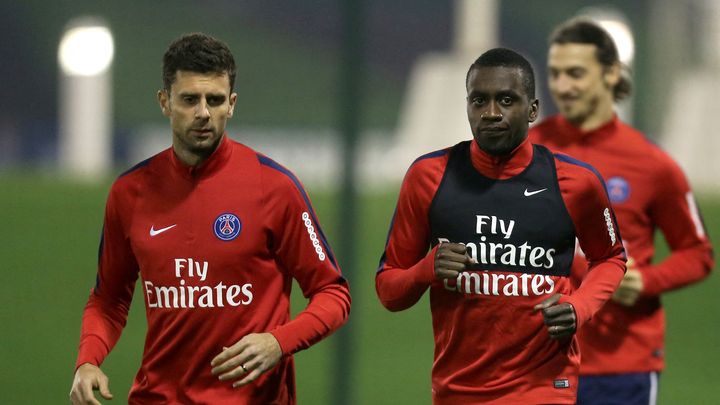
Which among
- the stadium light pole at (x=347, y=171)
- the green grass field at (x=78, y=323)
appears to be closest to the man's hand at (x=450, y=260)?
the stadium light pole at (x=347, y=171)

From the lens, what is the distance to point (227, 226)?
3668mm

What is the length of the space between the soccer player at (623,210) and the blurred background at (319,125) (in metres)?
0.88

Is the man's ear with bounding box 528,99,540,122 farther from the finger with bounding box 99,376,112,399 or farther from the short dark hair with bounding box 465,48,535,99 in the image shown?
the finger with bounding box 99,376,112,399

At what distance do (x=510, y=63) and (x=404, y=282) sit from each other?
688mm

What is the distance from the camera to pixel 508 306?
3668mm

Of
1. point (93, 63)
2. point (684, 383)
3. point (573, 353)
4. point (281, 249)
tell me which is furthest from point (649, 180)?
point (93, 63)

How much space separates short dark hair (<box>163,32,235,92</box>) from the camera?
11.8 feet

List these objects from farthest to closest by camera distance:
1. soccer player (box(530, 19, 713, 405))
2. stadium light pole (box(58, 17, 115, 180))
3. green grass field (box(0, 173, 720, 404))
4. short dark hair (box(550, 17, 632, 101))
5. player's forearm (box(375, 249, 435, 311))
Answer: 1. stadium light pole (box(58, 17, 115, 180))
2. green grass field (box(0, 173, 720, 404))
3. short dark hair (box(550, 17, 632, 101))
4. soccer player (box(530, 19, 713, 405))
5. player's forearm (box(375, 249, 435, 311))

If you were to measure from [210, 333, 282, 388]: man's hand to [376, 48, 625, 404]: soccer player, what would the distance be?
0.47 meters

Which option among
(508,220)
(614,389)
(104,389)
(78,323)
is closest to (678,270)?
(614,389)

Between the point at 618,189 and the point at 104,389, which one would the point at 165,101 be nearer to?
the point at 104,389

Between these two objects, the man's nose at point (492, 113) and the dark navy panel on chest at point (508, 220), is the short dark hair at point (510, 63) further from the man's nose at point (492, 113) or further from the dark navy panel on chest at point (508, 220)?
the dark navy panel on chest at point (508, 220)

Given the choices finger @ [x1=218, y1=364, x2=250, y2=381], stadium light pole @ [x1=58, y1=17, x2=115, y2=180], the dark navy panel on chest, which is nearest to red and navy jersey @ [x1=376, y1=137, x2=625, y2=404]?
the dark navy panel on chest

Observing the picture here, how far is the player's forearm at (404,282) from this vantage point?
139 inches
